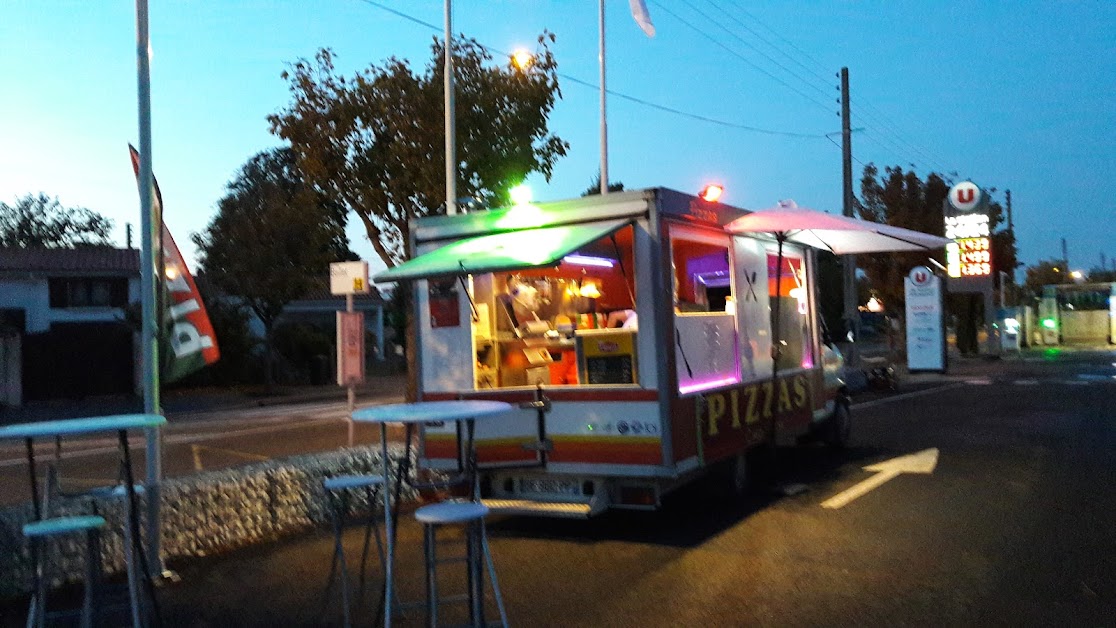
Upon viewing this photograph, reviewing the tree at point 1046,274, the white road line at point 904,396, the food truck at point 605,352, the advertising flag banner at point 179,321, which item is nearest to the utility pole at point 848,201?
the white road line at point 904,396

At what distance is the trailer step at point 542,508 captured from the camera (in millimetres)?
7355

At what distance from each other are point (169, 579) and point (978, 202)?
32.9 metres

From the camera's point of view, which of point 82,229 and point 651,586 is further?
point 82,229

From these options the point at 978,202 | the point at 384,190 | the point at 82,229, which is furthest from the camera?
the point at 82,229

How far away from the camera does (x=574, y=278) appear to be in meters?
11.4

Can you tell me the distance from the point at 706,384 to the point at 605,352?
105 cm

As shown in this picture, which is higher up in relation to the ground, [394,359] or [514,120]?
[514,120]

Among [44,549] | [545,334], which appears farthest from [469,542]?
[545,334]

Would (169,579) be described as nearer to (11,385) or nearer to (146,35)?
(146,35)

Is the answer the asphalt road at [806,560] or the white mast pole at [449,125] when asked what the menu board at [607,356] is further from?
the white mast pole at [449,125]

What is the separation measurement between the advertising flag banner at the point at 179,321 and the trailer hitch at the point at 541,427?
2585 mm

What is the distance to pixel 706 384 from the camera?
8.22m

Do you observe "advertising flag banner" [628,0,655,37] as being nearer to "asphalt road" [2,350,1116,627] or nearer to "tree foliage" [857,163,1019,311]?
"asphalt road" [2,350,1116,627]

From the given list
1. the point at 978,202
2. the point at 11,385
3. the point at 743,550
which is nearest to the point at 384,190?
the point at 743,550
